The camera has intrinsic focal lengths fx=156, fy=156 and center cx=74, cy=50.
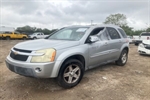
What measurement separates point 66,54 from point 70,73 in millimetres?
523

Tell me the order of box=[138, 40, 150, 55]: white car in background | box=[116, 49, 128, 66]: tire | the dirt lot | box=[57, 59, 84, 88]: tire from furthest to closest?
box=[138, 40, 150, 55]: white car in background → box=[116, 49, 128, 66]: tire → box=[57, 59, 84, 88]: tire → the dirt lot

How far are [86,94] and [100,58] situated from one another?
1507 mm

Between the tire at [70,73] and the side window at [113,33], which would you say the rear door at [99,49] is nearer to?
the side window at [113,33]

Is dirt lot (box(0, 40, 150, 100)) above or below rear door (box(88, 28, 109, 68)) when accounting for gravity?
below

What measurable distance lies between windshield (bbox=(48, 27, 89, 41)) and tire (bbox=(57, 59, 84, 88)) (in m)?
0.77

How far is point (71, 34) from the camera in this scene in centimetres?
464

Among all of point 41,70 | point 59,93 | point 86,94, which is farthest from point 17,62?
point 86,94

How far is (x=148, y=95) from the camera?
3594mm

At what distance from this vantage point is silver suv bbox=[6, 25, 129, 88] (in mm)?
3393

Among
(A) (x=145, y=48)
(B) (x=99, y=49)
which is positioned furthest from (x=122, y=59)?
(A) (x=145, y=48)

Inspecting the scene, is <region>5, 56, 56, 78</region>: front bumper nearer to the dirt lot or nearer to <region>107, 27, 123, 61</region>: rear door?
the dirt lot

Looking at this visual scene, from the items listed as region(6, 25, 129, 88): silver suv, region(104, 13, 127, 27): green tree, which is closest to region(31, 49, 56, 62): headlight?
region(6, 25, 129, 88): silver suv

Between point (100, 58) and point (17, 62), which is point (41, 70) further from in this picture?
point (100, 58)

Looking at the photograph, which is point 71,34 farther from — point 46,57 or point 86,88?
point 86,88
